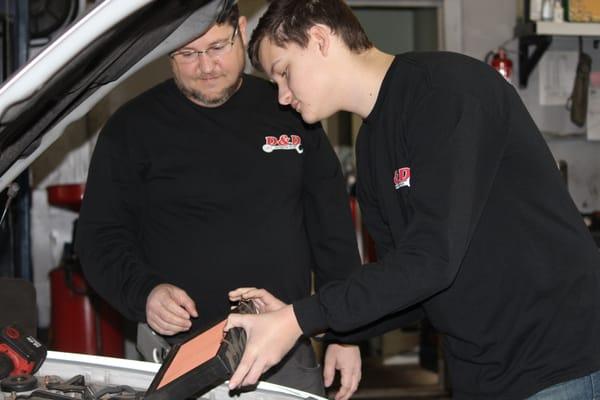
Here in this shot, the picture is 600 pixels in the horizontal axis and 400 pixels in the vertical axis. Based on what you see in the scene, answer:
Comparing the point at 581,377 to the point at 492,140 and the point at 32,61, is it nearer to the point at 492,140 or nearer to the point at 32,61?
the point at 492,140

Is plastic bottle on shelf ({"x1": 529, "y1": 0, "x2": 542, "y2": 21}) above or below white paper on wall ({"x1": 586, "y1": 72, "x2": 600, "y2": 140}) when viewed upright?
above

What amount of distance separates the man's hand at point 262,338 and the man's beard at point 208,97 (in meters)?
0.86

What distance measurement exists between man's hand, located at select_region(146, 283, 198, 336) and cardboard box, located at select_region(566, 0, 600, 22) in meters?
3.09

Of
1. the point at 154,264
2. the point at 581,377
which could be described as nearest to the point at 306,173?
the point at 154,264

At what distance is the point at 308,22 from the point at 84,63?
0.42 metres

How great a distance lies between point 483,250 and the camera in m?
1.27

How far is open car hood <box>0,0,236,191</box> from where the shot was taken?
1021 millimetres

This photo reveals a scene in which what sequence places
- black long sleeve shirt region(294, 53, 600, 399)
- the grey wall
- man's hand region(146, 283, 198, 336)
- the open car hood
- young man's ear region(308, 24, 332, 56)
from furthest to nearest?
the grey wall
man's hand region(146, 283, 198, 336)
young man's ear region(308, 24, 332, 56)
black long sleeve shirt region(294, 53, 600, 399)
the open car hood

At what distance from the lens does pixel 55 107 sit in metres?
1.33

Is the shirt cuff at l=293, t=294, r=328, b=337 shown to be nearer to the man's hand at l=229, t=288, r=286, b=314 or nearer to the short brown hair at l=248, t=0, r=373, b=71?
the man's hand at l=229, t=288, r=286, b=314

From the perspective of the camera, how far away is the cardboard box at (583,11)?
4113 millimetres

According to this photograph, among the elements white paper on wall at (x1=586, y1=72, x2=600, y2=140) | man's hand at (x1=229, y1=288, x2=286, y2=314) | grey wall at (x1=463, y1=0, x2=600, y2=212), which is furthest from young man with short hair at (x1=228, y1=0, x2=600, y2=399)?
white paper on wall at (x1=586, y1=72, x2=600, y2=140)

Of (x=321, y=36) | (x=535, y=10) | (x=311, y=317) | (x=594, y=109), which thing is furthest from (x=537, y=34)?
(x=311, y=317)

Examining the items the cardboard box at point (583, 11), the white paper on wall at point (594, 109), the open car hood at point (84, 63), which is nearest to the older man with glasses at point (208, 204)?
the open car hood at point (84, 63)
